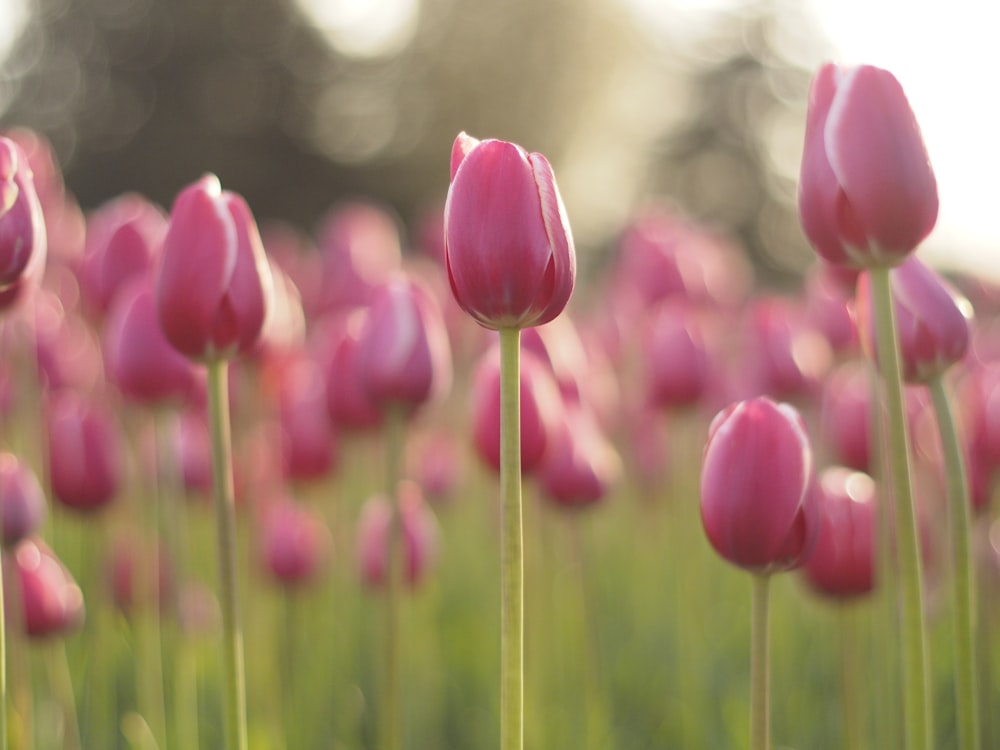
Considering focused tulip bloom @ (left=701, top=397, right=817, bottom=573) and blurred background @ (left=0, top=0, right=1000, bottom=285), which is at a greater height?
blurred background @ (left=0, top=0, right=1000, bottom=285)

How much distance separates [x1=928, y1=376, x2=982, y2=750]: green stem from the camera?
1.30 metres

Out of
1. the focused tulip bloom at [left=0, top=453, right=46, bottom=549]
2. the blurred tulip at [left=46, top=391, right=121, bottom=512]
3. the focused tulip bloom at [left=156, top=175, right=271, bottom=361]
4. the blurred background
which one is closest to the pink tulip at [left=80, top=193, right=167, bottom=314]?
the blurred tulip at [left=46, top=391, right=121, bottom=512]

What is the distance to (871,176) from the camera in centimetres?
120

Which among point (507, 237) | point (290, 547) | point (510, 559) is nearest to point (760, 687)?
point (510, 559)

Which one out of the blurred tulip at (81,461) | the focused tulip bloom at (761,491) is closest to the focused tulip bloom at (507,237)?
the focused tulip bloom at (761,491)

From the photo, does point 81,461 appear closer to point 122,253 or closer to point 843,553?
point 122,253

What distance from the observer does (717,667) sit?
9.07ft

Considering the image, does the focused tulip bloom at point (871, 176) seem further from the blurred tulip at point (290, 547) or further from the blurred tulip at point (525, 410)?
the blurred tulip at point (290, 547)

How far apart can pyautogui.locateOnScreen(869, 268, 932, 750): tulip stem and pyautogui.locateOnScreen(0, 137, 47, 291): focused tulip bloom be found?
1038mm

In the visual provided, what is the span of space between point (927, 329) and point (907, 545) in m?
0.36

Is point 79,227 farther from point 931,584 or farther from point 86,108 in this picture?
point 86,108

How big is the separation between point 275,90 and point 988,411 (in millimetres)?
23028

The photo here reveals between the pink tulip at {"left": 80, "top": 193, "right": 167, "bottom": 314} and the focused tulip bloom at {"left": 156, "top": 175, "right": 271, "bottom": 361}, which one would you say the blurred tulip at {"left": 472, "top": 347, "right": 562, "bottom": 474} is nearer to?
the focused tulip bloom at {"left": 156, "top": 175, "right": 271, "bottom": 361}

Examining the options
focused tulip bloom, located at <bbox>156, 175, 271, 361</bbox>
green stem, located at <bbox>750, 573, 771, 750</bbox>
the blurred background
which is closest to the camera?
green stem, located at <bbox>750, 573, 771, 750</bbox>
